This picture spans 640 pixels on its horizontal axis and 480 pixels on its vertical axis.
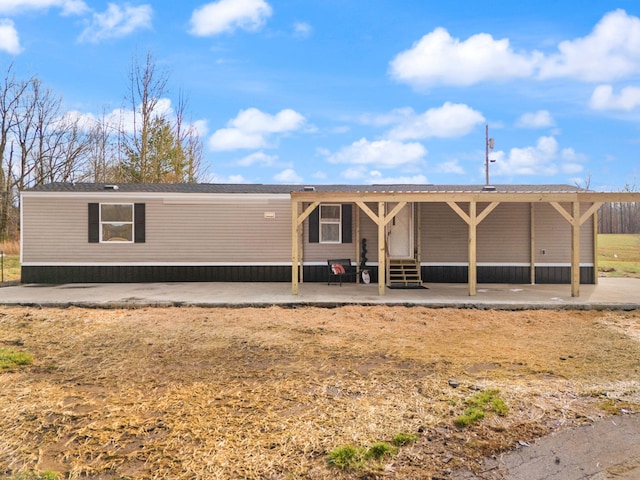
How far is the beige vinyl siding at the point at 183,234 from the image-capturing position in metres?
10.2

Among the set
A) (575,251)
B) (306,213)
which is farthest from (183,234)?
(575,251)

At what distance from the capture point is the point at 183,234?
10391 mm

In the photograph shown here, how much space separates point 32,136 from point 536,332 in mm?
26021

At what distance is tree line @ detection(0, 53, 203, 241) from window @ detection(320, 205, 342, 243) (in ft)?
42.4

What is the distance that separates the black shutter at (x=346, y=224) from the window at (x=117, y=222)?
5425 millimetres

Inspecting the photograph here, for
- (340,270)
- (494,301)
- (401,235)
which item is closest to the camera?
(494,301)

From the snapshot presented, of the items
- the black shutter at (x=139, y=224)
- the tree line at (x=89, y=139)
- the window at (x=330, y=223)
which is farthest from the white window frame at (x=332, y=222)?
the tree line at (x=89, y=139)

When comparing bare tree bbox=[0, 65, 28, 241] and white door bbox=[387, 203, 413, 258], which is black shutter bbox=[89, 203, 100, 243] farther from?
bare tree bbox=[0, 65, 28, 241]

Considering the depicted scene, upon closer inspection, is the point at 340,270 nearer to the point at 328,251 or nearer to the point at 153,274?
the point at 328,251

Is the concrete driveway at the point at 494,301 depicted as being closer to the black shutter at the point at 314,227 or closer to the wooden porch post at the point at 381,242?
the wooden porch post at the point at 381,242

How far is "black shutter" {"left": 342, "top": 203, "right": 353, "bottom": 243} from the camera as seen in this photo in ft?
34.5

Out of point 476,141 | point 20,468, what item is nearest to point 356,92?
point 476,141

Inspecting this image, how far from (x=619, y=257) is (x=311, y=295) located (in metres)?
18.3

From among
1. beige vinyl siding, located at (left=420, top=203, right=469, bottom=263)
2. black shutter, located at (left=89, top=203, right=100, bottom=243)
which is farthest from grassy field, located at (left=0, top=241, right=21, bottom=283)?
beige vinyl siding, located at (left=420, top=203, right=469, bottom=263)
